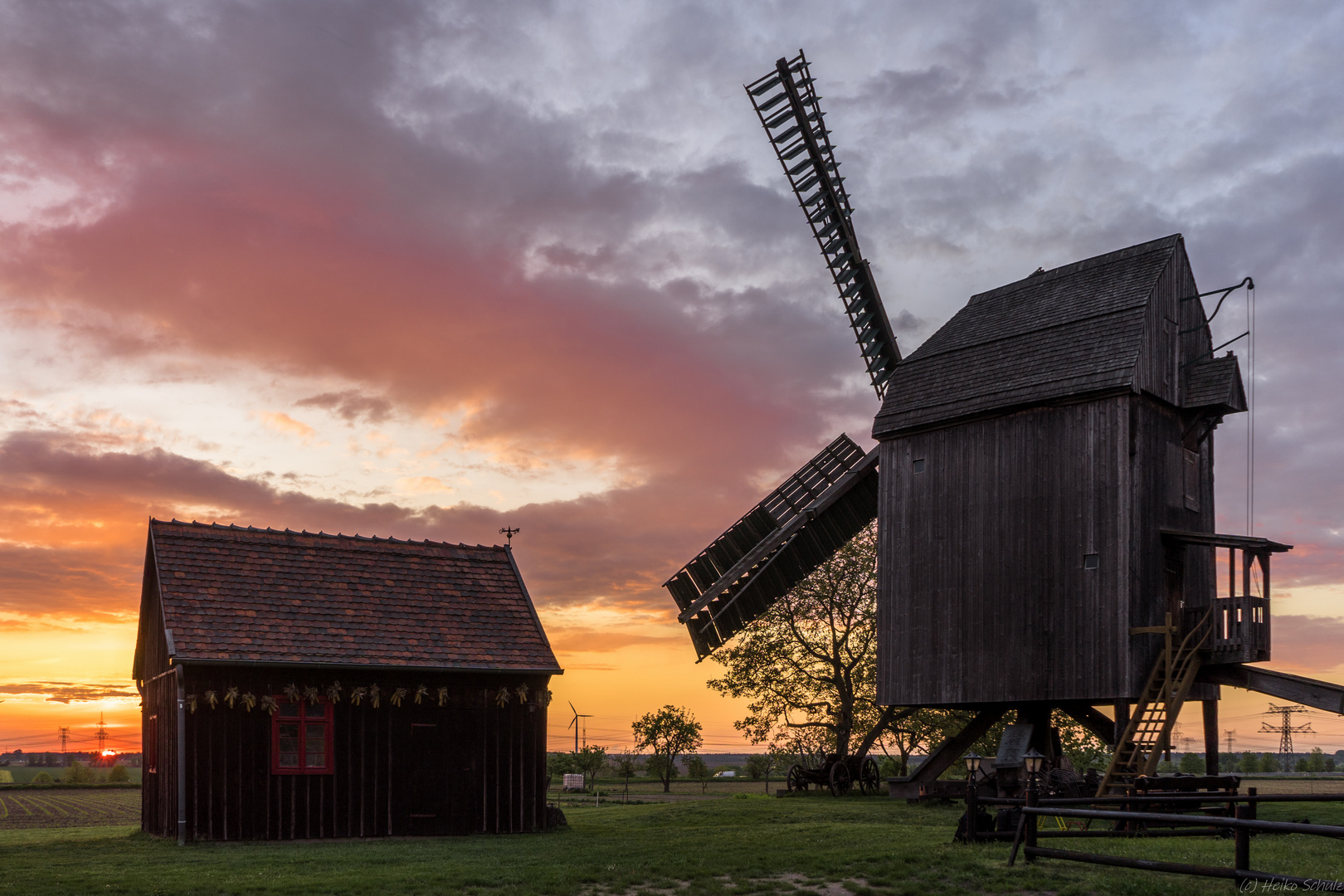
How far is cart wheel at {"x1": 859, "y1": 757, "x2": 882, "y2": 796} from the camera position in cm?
3556

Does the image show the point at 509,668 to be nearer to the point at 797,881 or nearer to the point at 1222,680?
the point at 797,881

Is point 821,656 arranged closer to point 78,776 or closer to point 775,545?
point 775,545

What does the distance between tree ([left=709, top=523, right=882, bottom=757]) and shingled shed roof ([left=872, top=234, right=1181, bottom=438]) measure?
12.0 metres

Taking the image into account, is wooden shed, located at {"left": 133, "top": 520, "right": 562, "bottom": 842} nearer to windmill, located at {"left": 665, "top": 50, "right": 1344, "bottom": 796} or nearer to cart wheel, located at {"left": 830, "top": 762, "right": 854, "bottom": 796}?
windmill, located at {"left": 665, "top": 50, "right": 1344, "bottom": 796}

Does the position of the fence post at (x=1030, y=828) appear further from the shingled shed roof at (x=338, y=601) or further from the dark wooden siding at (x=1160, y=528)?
the shingled shed roof at (x=338, y=601)

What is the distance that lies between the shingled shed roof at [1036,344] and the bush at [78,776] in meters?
56.7

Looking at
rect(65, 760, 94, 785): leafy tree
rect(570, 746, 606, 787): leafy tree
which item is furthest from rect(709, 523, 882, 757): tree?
rect(65, 760, 94, 785): leafy tree

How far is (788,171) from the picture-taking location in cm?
3262

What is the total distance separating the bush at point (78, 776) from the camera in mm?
66688

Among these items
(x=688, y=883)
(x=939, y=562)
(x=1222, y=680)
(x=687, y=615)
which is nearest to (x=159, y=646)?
(x=687, y=615)

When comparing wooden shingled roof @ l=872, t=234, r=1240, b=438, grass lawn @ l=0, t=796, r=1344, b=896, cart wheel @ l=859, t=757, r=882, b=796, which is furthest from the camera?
cart wheel @ l=859, t=757, r=882, b=796

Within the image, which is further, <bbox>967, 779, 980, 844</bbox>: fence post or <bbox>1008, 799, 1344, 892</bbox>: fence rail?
<bbox>967, 779, 980, 844</bbox>: fence post

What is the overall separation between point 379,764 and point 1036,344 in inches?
657

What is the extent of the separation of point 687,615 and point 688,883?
1549 cm
